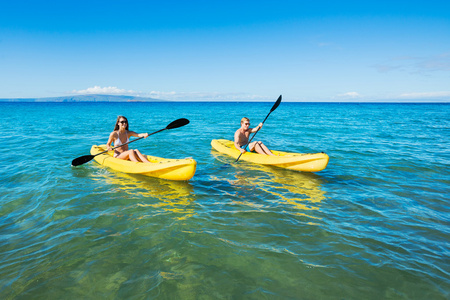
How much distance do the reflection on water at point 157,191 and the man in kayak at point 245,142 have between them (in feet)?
9.76

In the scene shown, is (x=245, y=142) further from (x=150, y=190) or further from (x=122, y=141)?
(x=150, y=190)

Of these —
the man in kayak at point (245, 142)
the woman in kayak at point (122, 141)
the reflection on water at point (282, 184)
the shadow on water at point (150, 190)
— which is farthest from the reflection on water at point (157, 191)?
the man in kayak at point (245, 142)

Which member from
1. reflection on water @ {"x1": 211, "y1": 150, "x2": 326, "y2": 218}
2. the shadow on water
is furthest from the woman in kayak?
reflection on water @ {"x1": 211, "y1": 150, "x2": 326, "y2": 218}

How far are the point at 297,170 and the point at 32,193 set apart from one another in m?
6.68

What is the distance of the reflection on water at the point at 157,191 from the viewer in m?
5.12

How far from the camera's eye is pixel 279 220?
4.59 meters

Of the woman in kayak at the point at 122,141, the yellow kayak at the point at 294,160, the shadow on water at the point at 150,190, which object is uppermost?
the woman in kayak at the point at 122,141

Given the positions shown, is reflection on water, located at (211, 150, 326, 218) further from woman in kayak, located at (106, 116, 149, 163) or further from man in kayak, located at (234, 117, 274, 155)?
woman in kayak, located at (106, 116, 149, 163)

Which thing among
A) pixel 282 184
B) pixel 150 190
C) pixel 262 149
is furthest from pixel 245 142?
pixel 150 190

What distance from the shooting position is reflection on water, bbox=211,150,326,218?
17.8 ft

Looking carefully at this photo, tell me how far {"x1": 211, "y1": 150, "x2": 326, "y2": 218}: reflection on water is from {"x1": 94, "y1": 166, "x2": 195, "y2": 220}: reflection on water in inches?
47.6

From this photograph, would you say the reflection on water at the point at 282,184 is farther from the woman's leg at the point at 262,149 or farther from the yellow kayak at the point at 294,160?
the woman's leg at the point at 262,149

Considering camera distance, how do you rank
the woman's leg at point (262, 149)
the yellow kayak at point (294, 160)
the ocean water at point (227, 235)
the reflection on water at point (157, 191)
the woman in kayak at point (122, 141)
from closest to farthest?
1. the ocean water at point (227, 235)
2. the reflection on water at point (157, 191)
3. the woman in kayak at point (122, 141)
4. the yellow kayak at point (294, 160)
5. the woman's leg at point (262, 149)

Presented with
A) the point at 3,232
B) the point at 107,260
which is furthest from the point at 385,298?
the point at 3,232
